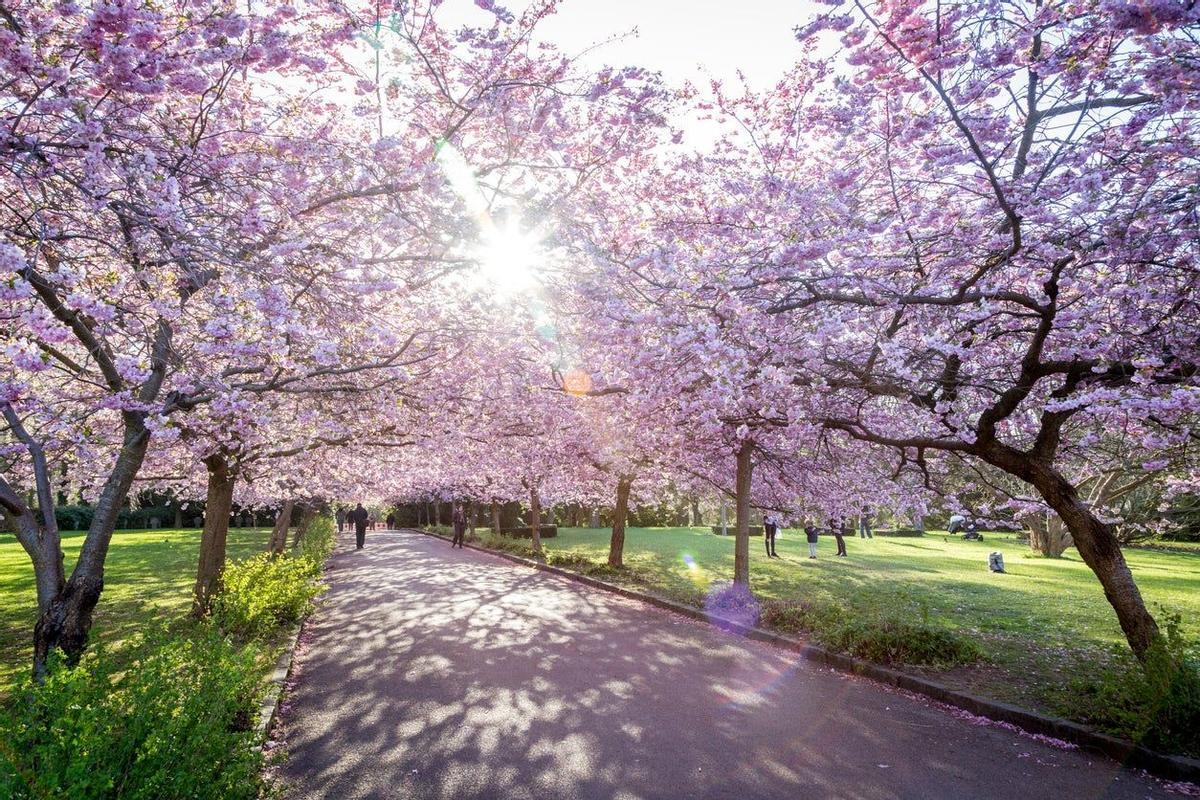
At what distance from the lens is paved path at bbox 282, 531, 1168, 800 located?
5.14 m

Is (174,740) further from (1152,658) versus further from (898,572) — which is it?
(898,572)

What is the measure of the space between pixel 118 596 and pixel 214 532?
5.49 meters

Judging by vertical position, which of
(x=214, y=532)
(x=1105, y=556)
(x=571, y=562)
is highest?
(x=1105, y=556)

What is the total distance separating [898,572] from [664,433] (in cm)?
1187

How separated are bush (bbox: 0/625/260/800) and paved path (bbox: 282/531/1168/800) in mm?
1212

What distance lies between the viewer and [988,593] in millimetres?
16328

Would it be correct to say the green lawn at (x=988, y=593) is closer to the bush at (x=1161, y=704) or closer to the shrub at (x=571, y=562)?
the bush at (x=1161, y=704)

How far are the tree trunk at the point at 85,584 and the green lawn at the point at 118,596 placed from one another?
60 cm

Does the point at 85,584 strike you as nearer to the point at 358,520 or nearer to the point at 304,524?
the point at 358,520

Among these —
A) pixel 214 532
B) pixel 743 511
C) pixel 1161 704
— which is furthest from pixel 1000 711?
pixel 214 532

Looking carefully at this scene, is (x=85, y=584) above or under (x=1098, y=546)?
under

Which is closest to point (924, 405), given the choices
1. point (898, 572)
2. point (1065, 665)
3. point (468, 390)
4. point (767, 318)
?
point (767, 318)

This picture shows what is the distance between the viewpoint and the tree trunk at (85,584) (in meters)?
6.30

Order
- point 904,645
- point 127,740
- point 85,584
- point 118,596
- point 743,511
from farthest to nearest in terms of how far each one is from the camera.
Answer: point 118,596, point 743,511, point 904,645, point 85,584, point 127,740
